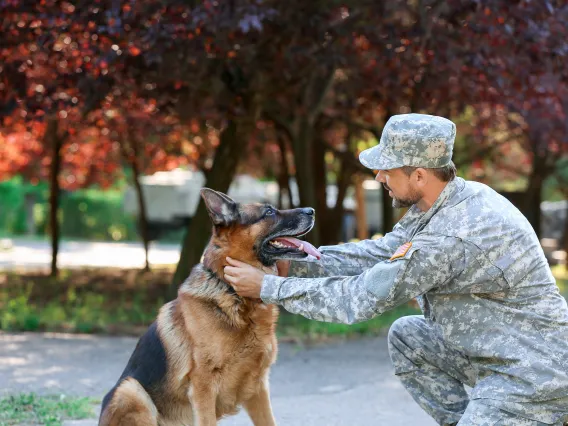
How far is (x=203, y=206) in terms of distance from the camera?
12.2 m

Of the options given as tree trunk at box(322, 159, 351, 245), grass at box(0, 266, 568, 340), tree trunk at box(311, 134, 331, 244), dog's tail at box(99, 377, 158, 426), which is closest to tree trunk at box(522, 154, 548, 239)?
grass at box(0, 266, 568, 340)

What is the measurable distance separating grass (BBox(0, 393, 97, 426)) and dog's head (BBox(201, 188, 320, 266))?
7.29 feet

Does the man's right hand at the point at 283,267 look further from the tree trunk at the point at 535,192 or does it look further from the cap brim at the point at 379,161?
the tree trunk at the point at 535,192

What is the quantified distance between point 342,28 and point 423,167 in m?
6.13

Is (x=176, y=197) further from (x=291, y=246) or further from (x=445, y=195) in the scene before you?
(x=445, y=195)

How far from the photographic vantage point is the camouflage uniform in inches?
159

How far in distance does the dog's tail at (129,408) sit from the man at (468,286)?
3.27ft

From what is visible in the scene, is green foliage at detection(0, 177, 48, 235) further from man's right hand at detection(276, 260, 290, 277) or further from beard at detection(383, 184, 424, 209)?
beard at detection(383, 184, 424, 209)

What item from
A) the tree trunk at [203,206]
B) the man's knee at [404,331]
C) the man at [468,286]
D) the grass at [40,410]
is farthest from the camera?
the tree trunk at [203,206]

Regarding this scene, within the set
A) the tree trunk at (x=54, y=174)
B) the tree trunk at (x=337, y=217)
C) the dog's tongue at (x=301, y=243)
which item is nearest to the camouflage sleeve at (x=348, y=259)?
the dog's tongue at (x=301, y=243)

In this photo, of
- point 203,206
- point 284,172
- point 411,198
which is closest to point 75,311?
point 203,206

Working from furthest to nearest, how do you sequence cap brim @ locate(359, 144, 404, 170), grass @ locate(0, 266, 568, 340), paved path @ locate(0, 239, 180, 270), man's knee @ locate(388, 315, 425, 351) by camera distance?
paved path @ locate(0, 239, 180, 270) → grass @ locate(0, 266, 568, 340) → man's knee @ locate(388, 315, 425, 351) → cap brim @ locate(359, 144, 404, 170)

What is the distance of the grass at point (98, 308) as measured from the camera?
10609 mm

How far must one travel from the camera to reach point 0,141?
62.8ft
